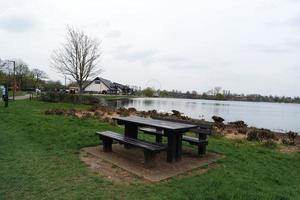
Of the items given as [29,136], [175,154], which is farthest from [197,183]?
[29,136]

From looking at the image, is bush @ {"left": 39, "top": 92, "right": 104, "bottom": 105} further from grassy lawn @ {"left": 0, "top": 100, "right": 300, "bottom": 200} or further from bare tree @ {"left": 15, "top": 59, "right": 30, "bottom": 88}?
bare tree @ {"left": 15, "top": 59, "right": 30, "bottom": 88}

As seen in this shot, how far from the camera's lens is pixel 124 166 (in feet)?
16.0

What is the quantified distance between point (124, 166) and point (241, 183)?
6.68 ft

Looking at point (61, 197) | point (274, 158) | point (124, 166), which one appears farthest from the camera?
point (274, 158)

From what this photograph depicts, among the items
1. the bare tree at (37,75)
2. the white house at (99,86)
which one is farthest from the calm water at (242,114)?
the white house at (99,86)

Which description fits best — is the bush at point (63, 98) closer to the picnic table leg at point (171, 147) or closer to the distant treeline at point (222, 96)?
the picnic table leg at point (171, 147)

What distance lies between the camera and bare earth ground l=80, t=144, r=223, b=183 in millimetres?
4406

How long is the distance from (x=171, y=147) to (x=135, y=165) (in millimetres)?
776

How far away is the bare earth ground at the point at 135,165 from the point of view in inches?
173

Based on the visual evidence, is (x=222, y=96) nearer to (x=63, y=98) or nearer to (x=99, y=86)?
(x=99, y=86)

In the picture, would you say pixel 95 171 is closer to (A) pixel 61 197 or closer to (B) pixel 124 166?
(B) pixel 124 166

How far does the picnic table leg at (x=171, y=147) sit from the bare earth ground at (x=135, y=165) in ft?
0.40

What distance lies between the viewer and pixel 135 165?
498 cm

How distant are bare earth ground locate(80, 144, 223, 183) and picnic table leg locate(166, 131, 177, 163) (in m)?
0.12
